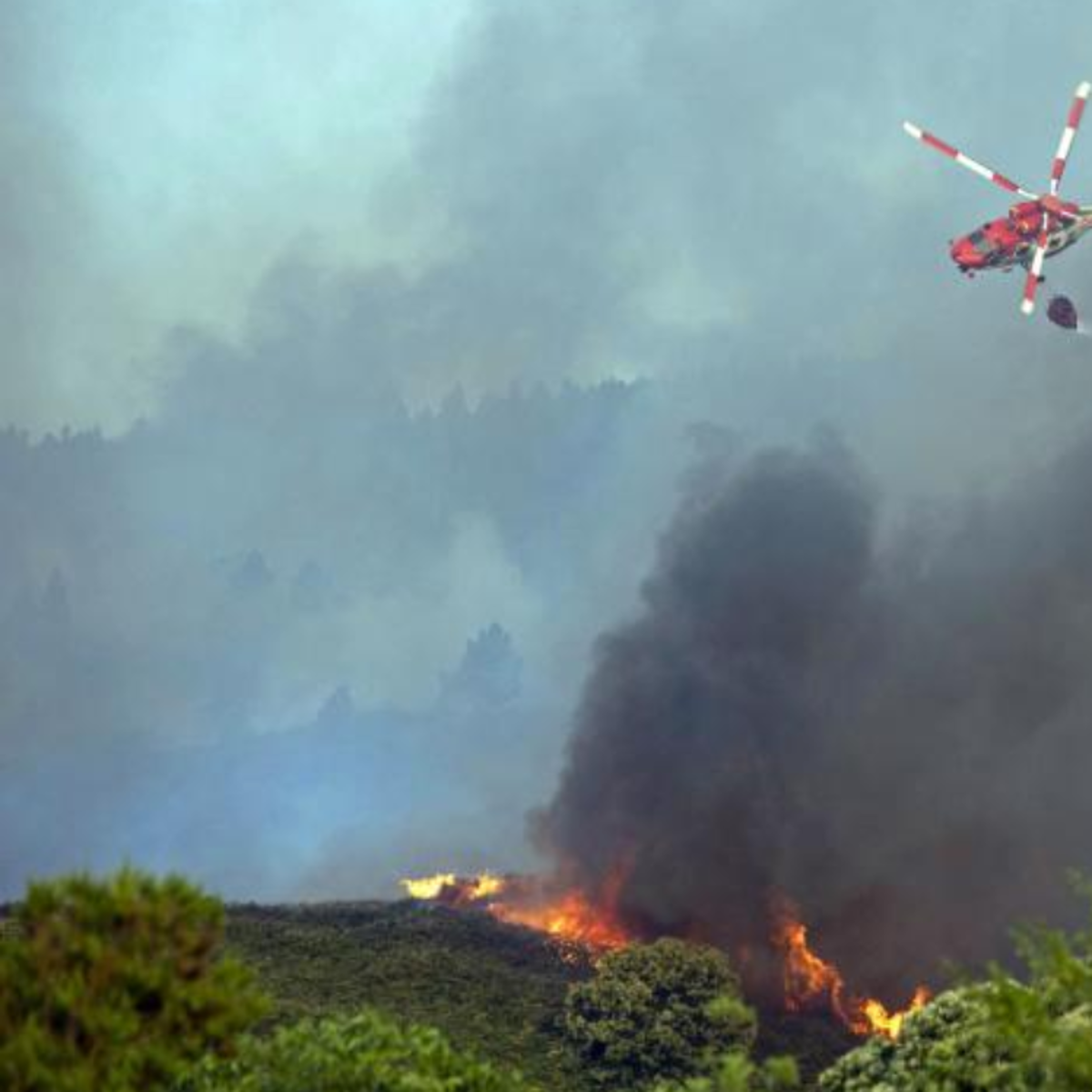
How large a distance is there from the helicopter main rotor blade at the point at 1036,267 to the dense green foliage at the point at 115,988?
42314mm

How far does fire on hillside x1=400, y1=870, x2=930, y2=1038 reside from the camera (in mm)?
47188

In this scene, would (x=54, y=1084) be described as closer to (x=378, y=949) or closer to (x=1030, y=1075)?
(x=1030, y=1075)

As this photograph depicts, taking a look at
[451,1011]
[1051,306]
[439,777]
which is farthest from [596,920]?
[439,777]

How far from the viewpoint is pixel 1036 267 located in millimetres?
48250

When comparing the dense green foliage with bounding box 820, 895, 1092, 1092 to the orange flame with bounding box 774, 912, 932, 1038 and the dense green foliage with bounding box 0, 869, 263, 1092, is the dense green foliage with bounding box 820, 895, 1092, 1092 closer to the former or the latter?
the dense green foliage with bounding box 0, 869, 263, 1092

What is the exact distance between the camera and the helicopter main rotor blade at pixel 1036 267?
4778 cm

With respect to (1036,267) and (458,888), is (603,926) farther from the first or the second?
(1036,267)

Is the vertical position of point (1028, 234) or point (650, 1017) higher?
point (1028, 234)

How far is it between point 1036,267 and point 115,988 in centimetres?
4605

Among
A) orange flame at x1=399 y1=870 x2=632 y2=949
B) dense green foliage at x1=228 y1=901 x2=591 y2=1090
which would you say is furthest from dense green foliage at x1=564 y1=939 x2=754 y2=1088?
orange flame at x1=399 y1=870 x2=632 y2=949

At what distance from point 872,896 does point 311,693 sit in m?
112

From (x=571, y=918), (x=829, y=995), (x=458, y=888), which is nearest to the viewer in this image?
(x=829, y=995)

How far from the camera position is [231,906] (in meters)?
53.7

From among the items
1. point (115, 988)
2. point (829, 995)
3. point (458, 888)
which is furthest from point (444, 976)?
point (115, 988)
